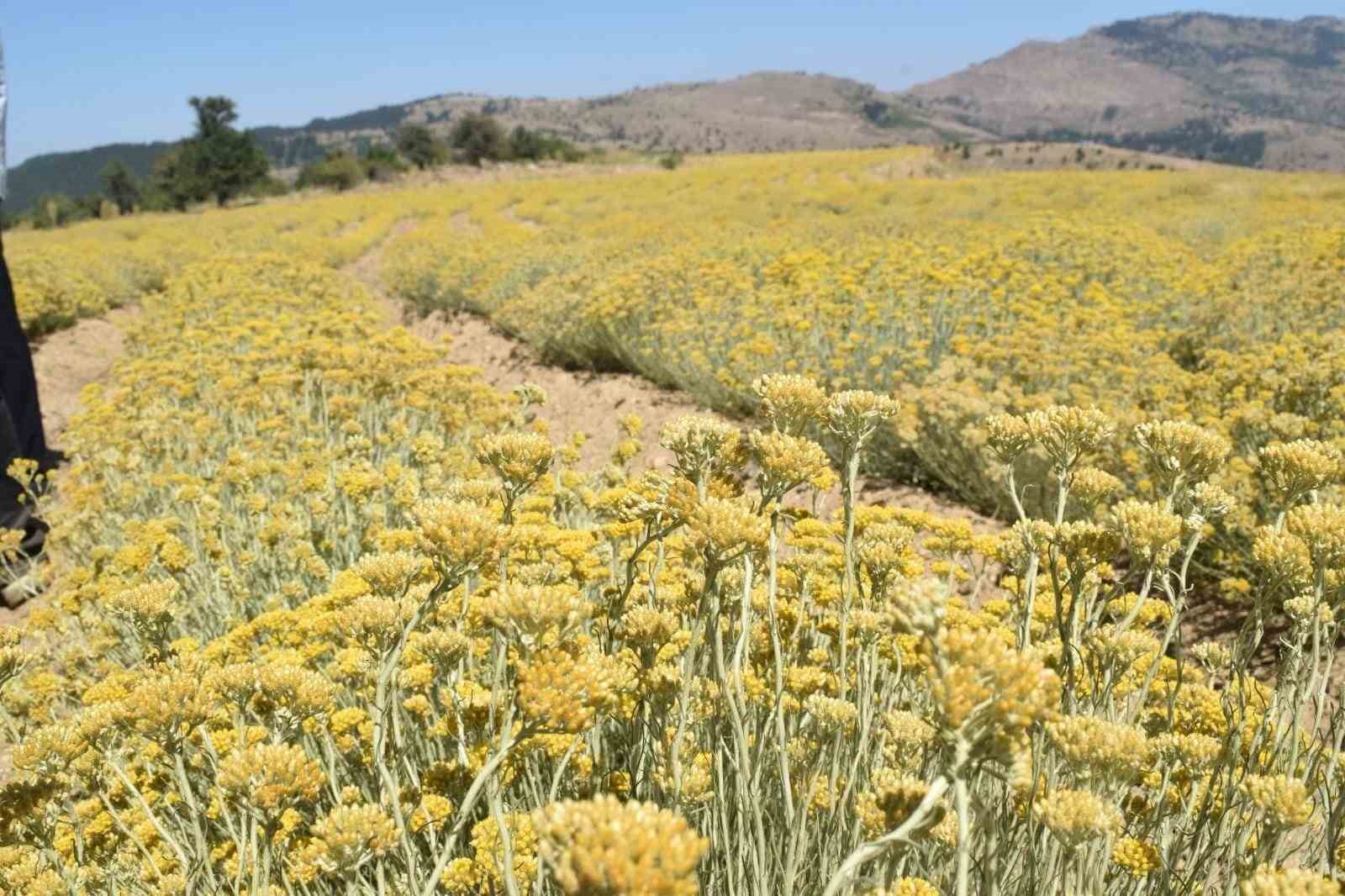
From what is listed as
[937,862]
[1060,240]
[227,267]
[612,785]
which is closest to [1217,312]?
[1060,240]

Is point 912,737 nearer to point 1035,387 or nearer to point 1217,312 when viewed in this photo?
point 1035,387

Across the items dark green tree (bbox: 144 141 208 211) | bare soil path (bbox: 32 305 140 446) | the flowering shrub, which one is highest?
dark green tree (bbox: 144 141 208 211)

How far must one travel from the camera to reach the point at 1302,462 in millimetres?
1906

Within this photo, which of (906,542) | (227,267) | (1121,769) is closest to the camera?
(1121,769)

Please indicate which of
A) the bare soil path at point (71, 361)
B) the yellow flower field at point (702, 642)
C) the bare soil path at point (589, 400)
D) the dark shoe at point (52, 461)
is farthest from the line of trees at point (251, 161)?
the yellow flower field at point (702, 642)

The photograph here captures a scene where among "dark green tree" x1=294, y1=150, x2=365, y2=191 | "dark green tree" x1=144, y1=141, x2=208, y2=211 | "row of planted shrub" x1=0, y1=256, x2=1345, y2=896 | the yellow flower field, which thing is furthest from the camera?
"dark green tree" x1=294, y1=150, x2=365, y2=191

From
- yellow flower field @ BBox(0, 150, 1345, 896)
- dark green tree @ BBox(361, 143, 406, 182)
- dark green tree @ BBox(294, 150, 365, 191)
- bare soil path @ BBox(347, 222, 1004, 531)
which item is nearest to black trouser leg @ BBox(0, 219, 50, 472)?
yellow flower field @ BBox(0, 150, 1345, 896)

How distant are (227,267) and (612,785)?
14048 millimetres

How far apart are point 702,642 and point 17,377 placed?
6011mm

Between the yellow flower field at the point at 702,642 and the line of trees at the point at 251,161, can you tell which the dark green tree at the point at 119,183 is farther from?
the yellow flower field at the point at 702,642

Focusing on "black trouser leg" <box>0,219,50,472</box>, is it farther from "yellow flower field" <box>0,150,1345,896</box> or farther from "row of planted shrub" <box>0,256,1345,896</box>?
"row of planted shrub" <box>0,256,1345,896</box>

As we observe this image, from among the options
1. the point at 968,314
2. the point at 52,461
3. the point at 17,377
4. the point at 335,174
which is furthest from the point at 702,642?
the point at 335,174

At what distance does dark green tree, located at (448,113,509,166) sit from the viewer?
64125 mm

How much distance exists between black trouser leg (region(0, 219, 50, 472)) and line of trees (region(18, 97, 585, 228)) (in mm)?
45758
